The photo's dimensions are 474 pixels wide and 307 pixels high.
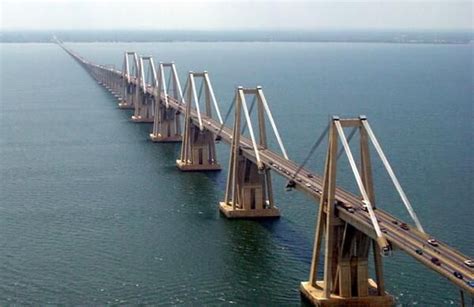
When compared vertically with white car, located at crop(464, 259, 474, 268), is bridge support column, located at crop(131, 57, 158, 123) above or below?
above

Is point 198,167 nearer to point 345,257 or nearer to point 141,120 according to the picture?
point 345,257

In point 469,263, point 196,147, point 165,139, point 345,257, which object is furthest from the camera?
point 165,139

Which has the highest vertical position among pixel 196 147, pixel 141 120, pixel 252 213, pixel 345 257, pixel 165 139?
pixel 141 120

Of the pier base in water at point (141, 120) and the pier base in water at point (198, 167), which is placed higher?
the pier base in water at point (141, 120)

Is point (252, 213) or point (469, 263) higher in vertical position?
point (469, 263)

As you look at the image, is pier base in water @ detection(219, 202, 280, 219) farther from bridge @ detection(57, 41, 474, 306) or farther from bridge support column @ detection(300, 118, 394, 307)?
bridge support column @ detection(300, 118, 394, 307)

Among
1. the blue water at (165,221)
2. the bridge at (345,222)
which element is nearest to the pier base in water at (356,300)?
the bridge at (345,222)

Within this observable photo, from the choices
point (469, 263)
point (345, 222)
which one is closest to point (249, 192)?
point (345, 222)

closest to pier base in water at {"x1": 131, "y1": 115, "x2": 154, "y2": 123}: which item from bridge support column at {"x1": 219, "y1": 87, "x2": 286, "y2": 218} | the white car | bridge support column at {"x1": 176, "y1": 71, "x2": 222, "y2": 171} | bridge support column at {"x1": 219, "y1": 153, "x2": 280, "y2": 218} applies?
bridge support column at {"x1": 176, "y1": 71, "x2": 222, "y2": 171}

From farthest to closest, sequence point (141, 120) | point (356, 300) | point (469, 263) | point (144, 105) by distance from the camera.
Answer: point (144, 105) → point (141, 120) → point (356, 300) → point (469, 263)

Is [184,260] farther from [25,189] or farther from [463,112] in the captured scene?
[463,112]

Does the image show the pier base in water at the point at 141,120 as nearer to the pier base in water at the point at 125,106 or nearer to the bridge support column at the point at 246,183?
the pier base in water at the point at 125,106

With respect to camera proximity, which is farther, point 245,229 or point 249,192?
point 249,192
